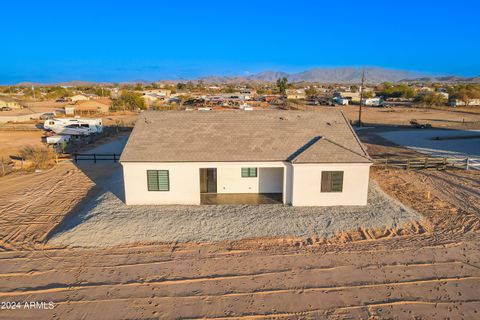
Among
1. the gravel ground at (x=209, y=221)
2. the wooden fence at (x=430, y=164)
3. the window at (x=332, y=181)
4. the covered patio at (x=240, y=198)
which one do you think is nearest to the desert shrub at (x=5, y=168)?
the gravel ground at (x=209, y=221)

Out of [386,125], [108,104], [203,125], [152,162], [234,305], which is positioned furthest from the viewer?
[108,104]

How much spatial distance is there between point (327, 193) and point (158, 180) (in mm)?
7718

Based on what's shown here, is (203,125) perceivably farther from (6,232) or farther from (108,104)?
(108,104)

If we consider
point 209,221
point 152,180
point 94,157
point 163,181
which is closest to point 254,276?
point 209,221

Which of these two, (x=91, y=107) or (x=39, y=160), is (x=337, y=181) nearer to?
(x=39, y=160)

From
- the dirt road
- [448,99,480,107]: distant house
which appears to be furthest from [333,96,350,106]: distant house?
the dirt road

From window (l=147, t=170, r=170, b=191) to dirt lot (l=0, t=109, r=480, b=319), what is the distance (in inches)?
155

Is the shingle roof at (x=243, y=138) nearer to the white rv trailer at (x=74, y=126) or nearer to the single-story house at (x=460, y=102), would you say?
the white rv trailer at (x=74, y=126)

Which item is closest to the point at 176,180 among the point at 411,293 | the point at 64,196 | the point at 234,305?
the point at 64,196

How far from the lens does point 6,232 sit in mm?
13430

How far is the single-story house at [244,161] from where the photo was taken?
50.4ft

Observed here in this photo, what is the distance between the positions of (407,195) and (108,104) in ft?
194

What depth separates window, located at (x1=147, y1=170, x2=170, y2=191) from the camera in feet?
51.3

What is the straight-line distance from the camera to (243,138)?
16.7m
